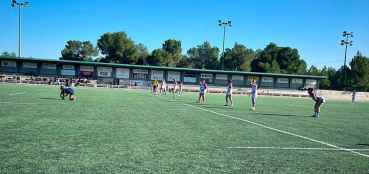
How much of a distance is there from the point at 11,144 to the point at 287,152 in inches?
224

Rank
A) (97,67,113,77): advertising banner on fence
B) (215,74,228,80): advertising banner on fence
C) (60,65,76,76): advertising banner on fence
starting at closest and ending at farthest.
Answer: (60,65,76,76): advertising banner on fence, (97,67,113,77): advertising banner on fence, (215,74,228,80): advertising banner on fence

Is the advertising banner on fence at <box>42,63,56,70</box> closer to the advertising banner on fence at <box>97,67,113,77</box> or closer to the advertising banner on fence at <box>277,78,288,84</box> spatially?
the advertising banner on fence at <box>97,67,113,77</box>

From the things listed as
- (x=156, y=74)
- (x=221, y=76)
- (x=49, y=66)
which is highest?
(x=49, y=66)

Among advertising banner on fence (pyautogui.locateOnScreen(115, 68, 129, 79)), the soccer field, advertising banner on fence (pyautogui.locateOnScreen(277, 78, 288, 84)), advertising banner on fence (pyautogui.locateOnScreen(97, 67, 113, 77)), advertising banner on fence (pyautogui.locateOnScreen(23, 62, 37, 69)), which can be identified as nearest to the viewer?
the soccer field

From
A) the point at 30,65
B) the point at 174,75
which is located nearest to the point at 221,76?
the point at 174,75

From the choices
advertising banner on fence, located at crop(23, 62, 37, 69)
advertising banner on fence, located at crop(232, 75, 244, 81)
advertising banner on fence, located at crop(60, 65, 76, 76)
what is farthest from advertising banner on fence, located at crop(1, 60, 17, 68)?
advertising banner on fence, located at crop(232, 75, 244, 81)

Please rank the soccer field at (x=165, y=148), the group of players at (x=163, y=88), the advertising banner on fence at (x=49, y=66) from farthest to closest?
the advertising banner on fence at (x=49, y=66) < the group of players at (x=163, y=88) < the soccer field at (x=165, y=148)

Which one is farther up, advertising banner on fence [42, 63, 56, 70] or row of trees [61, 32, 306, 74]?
row of trees [61, 32, 306, 74]

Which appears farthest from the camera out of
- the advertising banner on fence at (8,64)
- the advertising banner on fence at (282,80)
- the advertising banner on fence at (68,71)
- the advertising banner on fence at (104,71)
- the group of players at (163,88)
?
the advertising banner on fence at (282,80)

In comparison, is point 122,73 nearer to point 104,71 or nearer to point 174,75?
point 104,71

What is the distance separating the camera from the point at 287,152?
7539mm

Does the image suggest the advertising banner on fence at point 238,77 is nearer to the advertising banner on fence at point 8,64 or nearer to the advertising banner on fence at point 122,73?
the advertising banner on fence at point 122,73

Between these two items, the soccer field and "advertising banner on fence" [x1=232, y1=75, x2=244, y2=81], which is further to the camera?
"advertising banner on fence" [x1=232, y1=75, x2=244, y2=81]

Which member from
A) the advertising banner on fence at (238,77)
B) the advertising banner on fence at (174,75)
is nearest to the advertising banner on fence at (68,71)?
the advertising banner on fence at (174,75)
